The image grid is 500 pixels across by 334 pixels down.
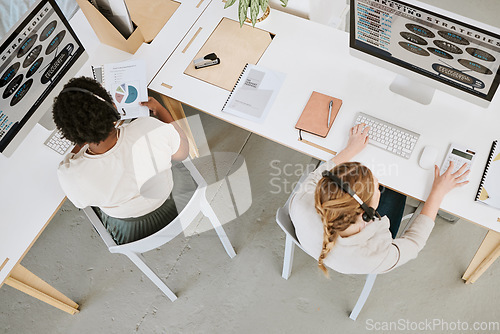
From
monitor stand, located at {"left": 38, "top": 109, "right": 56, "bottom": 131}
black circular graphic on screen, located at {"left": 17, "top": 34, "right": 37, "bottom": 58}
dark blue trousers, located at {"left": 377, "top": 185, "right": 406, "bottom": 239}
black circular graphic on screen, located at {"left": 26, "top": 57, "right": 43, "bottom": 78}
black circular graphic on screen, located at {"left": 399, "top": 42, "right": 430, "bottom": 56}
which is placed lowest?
dark blue trousers, located at {"left": 377, "top": 185, "right": 406, "bottom": 239}

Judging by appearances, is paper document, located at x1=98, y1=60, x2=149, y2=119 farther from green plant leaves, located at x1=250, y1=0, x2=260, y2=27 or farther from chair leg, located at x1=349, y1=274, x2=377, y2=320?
chair leg, located at x1=349, y1=274, x2=377, y2=320

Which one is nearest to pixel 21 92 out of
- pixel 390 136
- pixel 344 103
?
pixel 344 103

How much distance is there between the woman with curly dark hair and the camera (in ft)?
4.64

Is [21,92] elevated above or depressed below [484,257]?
above

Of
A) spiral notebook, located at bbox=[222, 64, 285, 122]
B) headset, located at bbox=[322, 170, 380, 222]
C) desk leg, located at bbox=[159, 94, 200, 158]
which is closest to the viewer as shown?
headset, located at bbox=[322, 170, 380, 222]

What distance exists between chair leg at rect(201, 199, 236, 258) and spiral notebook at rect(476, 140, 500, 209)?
1.14 meters

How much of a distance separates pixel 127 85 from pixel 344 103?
1034 mm

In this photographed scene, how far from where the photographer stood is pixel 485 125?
1.72m

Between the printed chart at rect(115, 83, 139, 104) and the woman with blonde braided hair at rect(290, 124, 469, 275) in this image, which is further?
the printed chart at rect(115, 83, 139, 104)

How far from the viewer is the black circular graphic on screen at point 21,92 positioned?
1.73m

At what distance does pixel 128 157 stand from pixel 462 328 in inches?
73.7

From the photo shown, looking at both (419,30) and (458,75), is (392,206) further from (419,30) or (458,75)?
(419,30)

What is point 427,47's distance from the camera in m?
1.55

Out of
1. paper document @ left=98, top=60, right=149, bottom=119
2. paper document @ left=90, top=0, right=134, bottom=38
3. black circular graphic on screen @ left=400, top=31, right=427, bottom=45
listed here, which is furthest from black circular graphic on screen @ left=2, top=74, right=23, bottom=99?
black circular graphic on screen @ left=400, top=31, right=427, bottom=45
